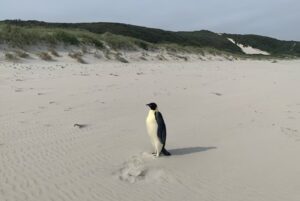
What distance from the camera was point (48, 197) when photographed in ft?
16.5

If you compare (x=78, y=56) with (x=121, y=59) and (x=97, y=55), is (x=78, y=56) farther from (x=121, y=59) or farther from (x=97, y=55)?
(x=121, y=59)

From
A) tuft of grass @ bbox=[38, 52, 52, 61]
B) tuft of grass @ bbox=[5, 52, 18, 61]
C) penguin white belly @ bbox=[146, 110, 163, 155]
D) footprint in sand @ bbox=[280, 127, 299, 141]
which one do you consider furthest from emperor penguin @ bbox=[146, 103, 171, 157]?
tuft of grass @ bbox=[38, 52, 52, 61]

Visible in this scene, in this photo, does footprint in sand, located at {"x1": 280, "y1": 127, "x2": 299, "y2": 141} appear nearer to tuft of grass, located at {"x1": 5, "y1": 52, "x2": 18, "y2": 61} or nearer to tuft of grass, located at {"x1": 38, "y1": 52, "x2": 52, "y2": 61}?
tuft of grass, located at {"x1": 5, "y1": 52, "x2": 18, "y2": 61}

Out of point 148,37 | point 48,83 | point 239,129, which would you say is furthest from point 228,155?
point 148,37

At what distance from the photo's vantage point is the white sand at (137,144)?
5.45 m

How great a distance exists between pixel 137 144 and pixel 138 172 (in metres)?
1.38

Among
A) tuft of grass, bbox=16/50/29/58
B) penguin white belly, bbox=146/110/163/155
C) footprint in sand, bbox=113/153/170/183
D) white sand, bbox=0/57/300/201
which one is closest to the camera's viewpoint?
white sand, bbox=0/57/300/201

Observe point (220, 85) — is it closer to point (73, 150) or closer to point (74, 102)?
point (74, 102)

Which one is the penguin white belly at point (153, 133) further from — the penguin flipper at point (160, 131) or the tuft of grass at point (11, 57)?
the tuft of grass at point (11, 57)

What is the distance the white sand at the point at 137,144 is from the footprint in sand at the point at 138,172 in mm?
13

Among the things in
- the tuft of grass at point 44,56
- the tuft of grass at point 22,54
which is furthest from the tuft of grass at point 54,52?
the tuft of grass at point 22,54

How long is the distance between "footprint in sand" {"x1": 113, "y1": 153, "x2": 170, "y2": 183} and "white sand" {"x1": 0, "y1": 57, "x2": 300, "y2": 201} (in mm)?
13

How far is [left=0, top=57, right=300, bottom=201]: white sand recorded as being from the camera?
17.9 ft

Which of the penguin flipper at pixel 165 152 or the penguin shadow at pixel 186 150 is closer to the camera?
the penguin flipper at pixel 165 152
